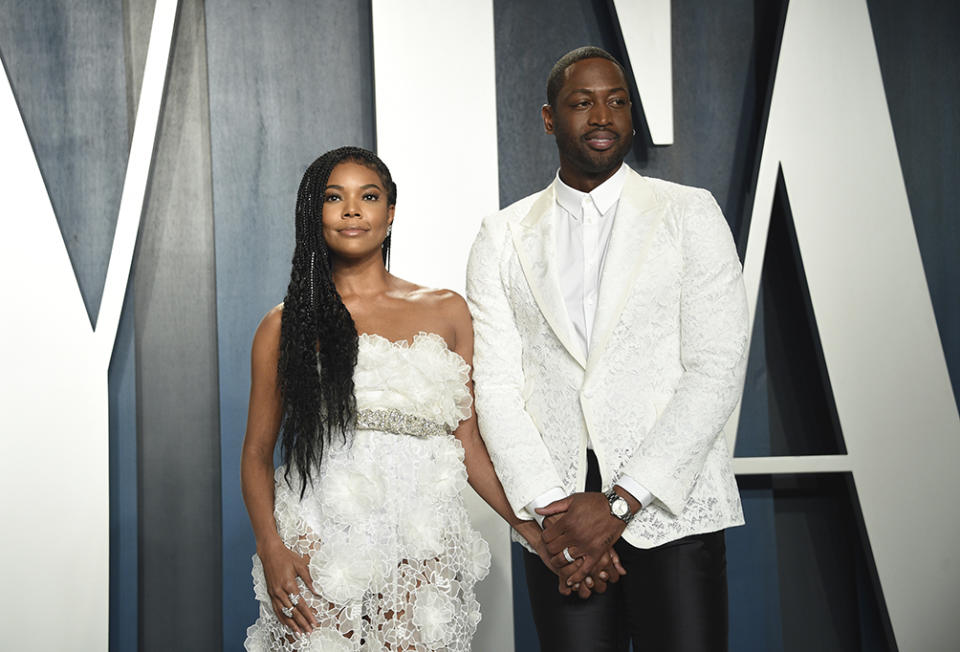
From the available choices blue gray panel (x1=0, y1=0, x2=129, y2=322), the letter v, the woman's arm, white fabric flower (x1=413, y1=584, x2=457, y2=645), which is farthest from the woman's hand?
blue gray panel (x1=0, y1=0, x2=129, y2=322)

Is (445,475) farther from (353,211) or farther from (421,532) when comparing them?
(353,211)

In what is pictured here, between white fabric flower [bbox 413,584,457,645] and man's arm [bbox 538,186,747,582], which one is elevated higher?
man's arm [bbox 538,186,747,582]

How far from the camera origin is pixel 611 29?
350 cm

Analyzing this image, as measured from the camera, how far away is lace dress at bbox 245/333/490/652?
6.72 feet

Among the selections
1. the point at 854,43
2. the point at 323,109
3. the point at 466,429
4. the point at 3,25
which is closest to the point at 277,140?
the point at 323,109

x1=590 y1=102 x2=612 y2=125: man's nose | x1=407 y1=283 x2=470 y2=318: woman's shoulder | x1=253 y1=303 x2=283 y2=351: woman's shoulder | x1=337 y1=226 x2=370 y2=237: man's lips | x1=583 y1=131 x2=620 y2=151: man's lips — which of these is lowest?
x1=253 y1=303 x2=283 y2=351: woman's shoulder

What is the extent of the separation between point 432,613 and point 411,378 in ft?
1.72

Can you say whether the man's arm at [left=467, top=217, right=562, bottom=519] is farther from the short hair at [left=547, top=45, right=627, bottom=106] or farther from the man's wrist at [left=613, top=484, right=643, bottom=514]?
the short hair at [left=547, top=45, right=627, bottom=106]

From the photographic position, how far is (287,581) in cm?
205

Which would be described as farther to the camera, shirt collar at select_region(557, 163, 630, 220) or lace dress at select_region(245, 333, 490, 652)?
shirt collar at select_region(557, 163, 630, 220)

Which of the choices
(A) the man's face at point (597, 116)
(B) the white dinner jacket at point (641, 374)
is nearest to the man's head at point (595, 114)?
(A) the man's face at point (597, 116)

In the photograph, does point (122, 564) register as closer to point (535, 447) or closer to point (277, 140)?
point (277, 140)

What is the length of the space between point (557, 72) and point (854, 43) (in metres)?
1.61

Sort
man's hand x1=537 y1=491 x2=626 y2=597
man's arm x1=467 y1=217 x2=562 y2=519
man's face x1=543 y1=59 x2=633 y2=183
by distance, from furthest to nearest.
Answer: man's face x1=543 y1=59 x2=633 y2=183, man's arm x1=467 y1=217 x2=562 y2=519, man's hand x1=537 y1=491 x2=626 y2=597
